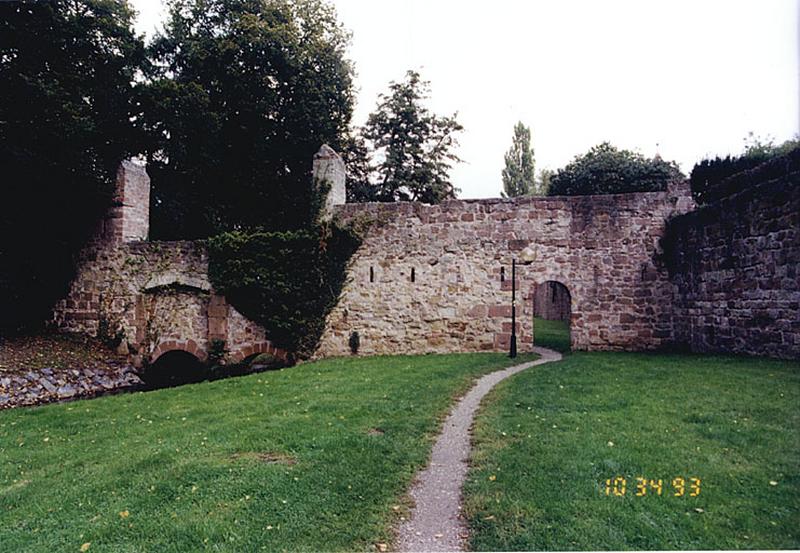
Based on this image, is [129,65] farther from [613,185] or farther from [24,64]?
[613,185]

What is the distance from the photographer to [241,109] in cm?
1995

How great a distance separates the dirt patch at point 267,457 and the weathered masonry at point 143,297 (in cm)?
940

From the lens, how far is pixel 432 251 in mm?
15367

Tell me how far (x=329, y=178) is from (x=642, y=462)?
504 inches


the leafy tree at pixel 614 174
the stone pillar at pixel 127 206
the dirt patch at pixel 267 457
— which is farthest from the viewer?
the leafy tree at pixel 614 174

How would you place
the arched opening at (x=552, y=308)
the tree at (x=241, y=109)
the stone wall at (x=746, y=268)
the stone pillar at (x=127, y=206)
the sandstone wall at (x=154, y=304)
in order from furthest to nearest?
the arched opening at (x=552, y=308), the tree at (x=241, y=109), the stone pillar at (x=127, y=206), the sandstone wall at (x=154, y=304), the stone wall at (x=746, y=268)

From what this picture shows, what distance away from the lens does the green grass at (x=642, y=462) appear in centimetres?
391

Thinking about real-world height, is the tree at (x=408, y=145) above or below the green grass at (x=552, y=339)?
above

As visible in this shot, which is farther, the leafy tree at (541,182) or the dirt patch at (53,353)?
the leafy tree at (541,182)

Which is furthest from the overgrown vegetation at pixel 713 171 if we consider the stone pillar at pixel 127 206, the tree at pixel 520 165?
the tree at pixel 520 165

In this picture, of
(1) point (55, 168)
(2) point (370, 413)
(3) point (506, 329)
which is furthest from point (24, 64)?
(3) point (506, 329)
